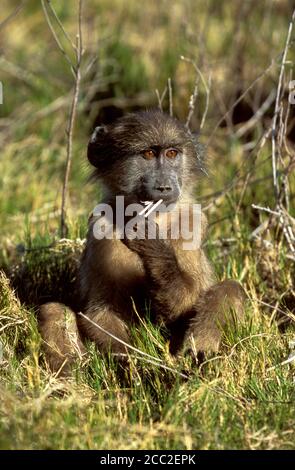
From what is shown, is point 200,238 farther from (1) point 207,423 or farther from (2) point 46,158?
(2) point 46,158

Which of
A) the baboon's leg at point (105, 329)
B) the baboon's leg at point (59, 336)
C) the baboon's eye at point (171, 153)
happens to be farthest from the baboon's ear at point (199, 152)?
the baboon's leg at point (59, 336)

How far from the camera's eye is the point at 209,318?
4.66m

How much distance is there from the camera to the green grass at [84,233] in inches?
147

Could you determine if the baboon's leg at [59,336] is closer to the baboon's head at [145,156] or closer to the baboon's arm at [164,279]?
the baboon's arm at [164,279]

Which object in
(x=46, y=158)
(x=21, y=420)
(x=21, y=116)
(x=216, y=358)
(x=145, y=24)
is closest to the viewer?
(x=21, y=420)

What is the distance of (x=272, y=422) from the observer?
12.7ft

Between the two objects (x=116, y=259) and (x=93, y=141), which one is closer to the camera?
(x=116, y=259)

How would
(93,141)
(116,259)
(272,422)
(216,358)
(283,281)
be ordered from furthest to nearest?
(283,281) → (93,141) → (116,259) → (216,358) → (272,422)

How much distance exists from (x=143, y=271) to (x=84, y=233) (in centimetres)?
131

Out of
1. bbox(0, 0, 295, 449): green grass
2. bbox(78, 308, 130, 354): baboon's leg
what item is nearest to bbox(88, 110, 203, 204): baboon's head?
bbox(0, 0, 295, 449): green grass

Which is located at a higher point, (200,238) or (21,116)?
(21,116)

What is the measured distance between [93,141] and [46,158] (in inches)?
133

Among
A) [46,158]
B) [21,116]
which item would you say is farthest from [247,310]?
[21,116]

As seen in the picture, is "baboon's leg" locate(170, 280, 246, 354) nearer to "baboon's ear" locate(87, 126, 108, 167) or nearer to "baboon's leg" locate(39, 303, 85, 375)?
"baboon's leg" locate(39, 303, 85, 375)
